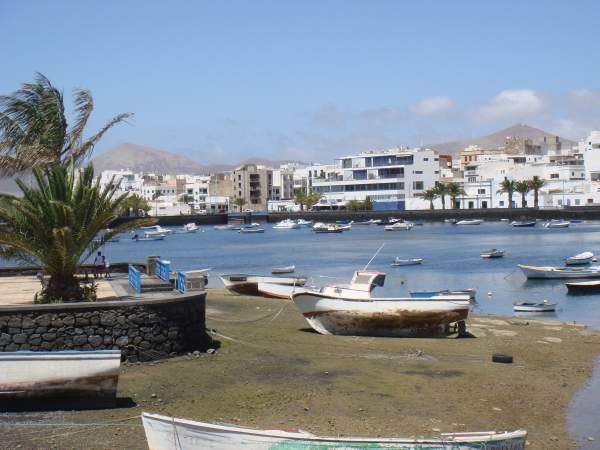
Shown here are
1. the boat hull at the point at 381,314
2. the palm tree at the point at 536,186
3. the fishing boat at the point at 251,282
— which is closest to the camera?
the boat hull at the point at 381,314

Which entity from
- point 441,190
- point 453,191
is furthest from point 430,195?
point 453,191

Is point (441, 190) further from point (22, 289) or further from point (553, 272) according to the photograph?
point (22, 289)

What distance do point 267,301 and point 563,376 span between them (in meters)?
17.5

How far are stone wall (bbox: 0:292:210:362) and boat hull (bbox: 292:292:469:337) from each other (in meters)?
6.14

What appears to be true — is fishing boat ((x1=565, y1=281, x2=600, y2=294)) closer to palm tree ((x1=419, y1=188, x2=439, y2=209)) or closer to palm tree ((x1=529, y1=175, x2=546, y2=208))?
palm tree ((x1=529, y1=175, x2=546, y2=208))

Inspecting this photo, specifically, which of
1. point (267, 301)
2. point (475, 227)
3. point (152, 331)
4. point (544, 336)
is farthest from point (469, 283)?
point (475, 227)

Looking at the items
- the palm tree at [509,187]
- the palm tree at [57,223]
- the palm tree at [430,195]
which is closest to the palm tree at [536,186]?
the palm tree at [509,187]

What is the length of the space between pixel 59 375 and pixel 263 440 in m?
6.00

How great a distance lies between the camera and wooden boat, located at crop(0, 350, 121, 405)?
16.0 metres

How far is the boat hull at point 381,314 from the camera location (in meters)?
25.5

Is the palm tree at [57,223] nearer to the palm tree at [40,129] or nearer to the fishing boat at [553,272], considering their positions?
the palm tree at [40,129]

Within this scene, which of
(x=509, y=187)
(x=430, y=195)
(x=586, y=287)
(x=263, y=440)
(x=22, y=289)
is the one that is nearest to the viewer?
(x=263, y=440)

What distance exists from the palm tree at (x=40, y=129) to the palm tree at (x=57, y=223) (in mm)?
7289

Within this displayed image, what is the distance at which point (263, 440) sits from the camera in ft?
38.4
